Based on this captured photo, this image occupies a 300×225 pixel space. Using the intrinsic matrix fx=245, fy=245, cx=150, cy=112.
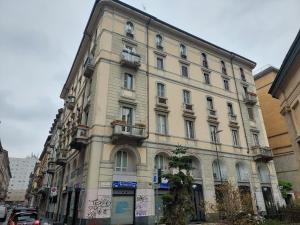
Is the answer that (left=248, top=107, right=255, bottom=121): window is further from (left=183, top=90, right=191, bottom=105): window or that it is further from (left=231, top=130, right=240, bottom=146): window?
(left=183, top=90, right=191, bottom=105): window

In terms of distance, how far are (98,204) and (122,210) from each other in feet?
6.98

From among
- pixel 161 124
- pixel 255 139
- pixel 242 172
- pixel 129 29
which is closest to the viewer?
pixel 161 124

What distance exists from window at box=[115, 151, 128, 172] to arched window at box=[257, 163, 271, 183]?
17.0 metres

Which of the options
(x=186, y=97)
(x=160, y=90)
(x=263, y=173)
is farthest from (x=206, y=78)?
(x=263, y=173)

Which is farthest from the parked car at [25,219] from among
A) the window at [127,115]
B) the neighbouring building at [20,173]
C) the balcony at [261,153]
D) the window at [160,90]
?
the neighbouring building at [20,173]

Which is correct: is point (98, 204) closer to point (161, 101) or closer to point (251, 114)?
point (161, 101)

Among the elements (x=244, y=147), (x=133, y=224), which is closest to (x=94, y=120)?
(x=133, y=224)

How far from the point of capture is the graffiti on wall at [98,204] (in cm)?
1773

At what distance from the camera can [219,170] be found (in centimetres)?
2600

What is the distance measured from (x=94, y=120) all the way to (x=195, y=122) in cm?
1099

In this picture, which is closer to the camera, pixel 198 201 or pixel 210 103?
pixel 198 201

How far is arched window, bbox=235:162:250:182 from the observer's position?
27.2 m

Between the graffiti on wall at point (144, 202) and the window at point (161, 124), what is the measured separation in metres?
5.76

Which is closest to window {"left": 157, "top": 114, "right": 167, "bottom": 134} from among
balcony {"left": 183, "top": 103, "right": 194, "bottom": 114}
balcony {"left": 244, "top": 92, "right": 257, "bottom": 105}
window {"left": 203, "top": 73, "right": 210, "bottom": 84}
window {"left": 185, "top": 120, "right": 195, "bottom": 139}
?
window {"left": 185, "top": 120, "right": 195, "bottom": 139}
